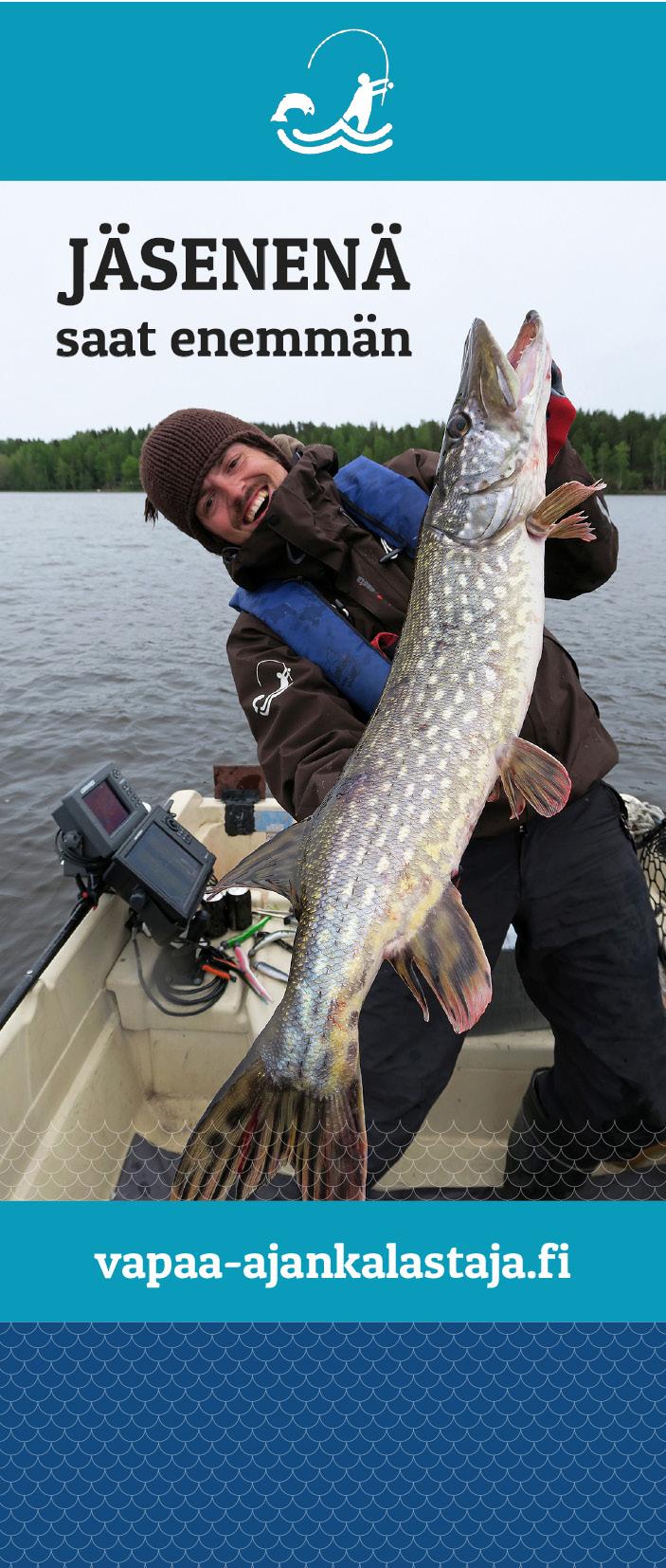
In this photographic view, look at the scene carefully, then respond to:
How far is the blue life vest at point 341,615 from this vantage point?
8.36 ft

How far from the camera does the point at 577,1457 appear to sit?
1.90 m

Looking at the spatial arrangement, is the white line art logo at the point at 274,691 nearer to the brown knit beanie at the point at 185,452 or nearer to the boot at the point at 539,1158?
the brown knit beanie at the point at 185,452

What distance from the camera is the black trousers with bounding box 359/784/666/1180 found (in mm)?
2406

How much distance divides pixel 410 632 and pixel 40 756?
329 inches

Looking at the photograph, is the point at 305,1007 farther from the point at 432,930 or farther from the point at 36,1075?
the point at 36,1075

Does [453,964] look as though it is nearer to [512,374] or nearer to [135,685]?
[512,374]

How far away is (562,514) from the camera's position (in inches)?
86.4

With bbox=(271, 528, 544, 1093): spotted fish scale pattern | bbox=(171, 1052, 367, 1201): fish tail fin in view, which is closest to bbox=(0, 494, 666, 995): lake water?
bbox=(171, 1052, 367, 1201): fish tail fin

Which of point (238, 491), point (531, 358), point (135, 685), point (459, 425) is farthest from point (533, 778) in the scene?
point (135, 685)

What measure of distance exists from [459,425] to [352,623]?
0.63 meters

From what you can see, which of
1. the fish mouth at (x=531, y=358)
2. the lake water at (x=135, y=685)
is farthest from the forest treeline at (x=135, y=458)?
the fish mouth at (x=531, y=358)

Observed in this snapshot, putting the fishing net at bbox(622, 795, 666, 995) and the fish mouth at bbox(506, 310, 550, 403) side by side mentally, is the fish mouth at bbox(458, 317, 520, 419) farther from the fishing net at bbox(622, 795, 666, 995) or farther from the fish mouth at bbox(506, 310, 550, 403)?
the fishing net at bbox(622, 795, 666, 995)

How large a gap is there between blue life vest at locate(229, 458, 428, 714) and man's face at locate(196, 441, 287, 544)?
187mm

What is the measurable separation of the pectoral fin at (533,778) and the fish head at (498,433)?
0.57 m
